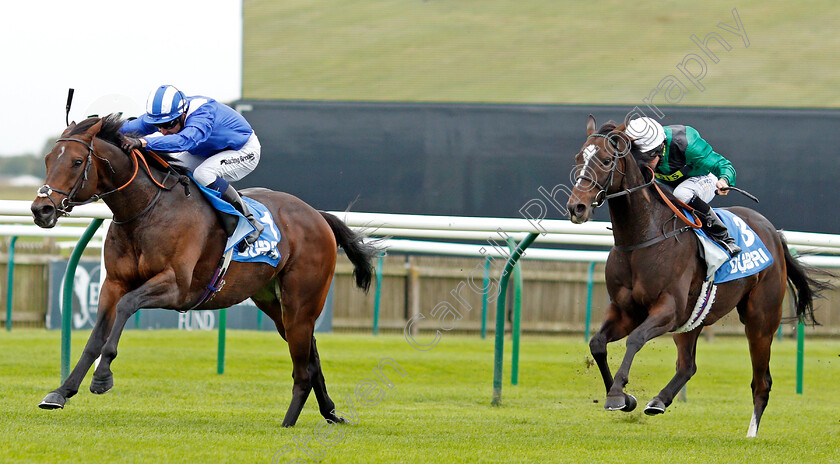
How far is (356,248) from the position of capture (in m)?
6.78

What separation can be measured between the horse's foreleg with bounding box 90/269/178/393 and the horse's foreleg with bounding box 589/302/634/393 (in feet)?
7.80

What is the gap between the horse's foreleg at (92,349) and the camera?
185 inches

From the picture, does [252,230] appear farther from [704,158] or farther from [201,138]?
[704,158]

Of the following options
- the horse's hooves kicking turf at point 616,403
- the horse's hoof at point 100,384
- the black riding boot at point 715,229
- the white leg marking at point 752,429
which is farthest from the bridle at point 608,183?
the horse's hoof at point 100,384

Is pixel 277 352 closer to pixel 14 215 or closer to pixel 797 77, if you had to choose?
pixel 14 215

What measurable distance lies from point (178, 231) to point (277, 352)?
5235mm

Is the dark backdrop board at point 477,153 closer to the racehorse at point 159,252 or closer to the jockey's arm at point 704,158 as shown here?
the jockey's arm at point 704,158

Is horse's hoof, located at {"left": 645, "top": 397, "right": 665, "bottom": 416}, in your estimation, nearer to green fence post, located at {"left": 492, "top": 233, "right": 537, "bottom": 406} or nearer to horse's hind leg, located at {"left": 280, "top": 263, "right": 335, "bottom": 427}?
green fence post, located at {"left": 492, "top": 233, "right": 537, "bottom": 406}

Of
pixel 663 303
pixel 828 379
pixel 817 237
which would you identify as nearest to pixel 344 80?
pixel 828 379

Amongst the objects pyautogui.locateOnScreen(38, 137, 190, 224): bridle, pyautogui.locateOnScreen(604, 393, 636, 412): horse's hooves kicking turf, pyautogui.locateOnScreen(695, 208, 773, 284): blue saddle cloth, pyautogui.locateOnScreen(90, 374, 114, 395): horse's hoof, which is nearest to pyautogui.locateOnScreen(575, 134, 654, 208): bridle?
pyautogui.locateOnScreen(695, 208, 773, 284): blue saddle cloth

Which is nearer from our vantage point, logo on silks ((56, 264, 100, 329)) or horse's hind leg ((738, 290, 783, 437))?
horse's hind leg ((738, 290, 783, 437))

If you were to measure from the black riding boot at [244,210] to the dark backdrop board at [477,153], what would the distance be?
11452mm

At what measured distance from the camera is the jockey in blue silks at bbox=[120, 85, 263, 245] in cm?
562

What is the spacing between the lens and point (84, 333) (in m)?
11.4
